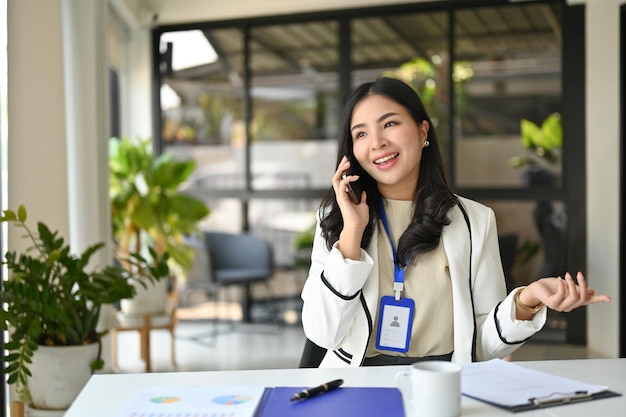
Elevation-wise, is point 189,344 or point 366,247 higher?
point 366,247

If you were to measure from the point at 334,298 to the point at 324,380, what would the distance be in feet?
1.19

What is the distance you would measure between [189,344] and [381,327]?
14.0 ft

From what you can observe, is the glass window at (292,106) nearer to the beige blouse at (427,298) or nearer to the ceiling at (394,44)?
the ceiling at (394,44)

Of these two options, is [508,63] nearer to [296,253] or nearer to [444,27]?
[444,27]

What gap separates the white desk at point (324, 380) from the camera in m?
1.50

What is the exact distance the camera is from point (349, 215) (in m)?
2.10

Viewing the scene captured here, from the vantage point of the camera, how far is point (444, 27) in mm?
6195

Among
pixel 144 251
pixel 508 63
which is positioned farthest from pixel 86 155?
pixel 508 63

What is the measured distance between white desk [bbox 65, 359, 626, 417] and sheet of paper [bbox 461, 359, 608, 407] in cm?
4

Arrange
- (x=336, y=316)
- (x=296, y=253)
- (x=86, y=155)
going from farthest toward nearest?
(x=296, y=253) < (x=86, y=155) < (x=336, y=316)

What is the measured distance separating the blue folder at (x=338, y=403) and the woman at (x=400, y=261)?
1.48 feet

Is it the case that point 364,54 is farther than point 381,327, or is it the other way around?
point 364,54

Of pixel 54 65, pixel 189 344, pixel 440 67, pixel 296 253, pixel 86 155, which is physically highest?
pixel 440 67

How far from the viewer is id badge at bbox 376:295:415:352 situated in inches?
82.6
